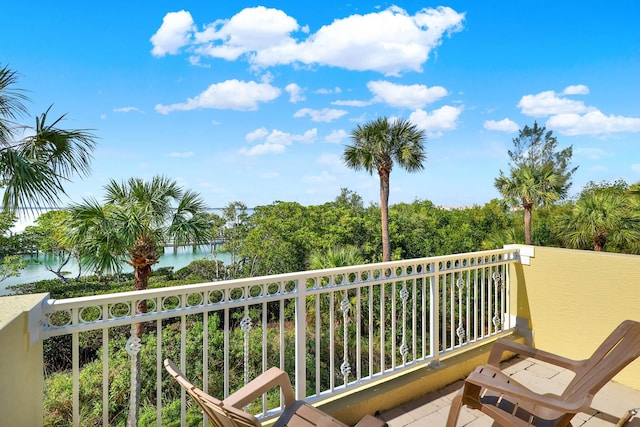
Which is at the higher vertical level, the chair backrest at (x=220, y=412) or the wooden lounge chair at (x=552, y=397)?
the chair backrest at (x=220, y=412)

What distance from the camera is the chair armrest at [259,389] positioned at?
162 centimetres

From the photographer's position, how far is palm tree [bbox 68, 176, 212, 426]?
693cm

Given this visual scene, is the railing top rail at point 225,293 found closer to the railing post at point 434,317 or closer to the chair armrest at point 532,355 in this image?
the railing post at point 434,317

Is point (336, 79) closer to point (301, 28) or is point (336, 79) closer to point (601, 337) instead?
point (301, 28)

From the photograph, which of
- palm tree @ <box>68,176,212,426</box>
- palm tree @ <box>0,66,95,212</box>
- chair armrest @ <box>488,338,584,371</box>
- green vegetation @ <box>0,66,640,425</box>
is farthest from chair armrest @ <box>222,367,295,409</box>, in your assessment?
palm tree @ <box>68,176,212,426</box>

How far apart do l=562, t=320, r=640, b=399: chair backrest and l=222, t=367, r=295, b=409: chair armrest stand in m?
1.37

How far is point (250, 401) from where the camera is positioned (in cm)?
165

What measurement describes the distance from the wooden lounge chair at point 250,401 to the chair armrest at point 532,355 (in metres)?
1.24

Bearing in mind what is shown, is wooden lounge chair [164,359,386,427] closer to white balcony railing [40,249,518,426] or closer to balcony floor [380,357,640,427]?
white balcony railing [40,249,518,426]

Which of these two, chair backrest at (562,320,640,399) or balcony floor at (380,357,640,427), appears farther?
balcony floor at (380,357,640,427)

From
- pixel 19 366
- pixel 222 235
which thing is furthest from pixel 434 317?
pixel 222 235

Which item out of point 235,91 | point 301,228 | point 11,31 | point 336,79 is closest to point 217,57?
point 235,91

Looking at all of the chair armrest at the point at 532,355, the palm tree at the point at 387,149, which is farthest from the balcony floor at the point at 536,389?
the palm tree at the point at 387,149

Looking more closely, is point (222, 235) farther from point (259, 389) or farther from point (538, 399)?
point (538, 399)
